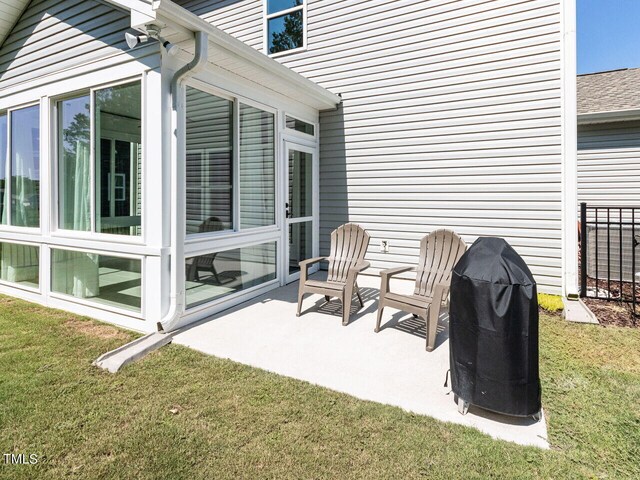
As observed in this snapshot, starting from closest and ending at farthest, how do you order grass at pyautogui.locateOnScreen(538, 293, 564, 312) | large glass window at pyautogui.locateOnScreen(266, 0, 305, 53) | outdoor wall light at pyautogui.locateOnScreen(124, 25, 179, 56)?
outdoor wall light at pyautogui.locateOnScreen(124, 25, 179, 56)
grass at pyautogui.locateOnScreen(538, 293, 564, 312)
large glass window at pyautogui.locateOnScreen(266, 0, 305, 53)

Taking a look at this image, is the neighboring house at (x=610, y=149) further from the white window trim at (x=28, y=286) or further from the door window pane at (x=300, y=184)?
the white window trim at (x=28, y=286)

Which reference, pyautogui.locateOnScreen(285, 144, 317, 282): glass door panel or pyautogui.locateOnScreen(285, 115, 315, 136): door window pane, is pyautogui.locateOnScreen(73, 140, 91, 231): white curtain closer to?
pyautogui.locateOnScreen(285, 144, 317, 282): glass door panel

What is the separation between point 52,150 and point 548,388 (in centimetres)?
582

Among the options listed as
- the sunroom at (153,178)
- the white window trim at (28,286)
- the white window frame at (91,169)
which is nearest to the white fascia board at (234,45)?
the sunroom at (153,178)

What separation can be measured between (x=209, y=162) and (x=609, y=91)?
8840mm

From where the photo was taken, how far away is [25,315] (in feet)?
14.3

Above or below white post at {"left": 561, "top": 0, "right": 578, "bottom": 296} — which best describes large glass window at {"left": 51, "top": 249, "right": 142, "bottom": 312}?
below

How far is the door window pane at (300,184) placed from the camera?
605 cm

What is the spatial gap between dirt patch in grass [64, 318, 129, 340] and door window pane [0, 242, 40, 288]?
136 centimetres

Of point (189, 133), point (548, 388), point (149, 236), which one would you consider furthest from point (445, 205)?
point (149, 236)

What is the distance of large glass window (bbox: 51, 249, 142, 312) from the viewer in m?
4.00

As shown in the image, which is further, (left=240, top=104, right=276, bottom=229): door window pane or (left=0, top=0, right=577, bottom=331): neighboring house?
(left=240, top=104, right=276, bottom=229): door window pane

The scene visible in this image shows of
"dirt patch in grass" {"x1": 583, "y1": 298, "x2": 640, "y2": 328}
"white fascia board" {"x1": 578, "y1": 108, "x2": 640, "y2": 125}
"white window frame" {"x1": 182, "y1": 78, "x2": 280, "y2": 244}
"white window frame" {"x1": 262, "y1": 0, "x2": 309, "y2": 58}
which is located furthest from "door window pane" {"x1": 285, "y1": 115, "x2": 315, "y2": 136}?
"white fascia board" {"x1": 578, "y1": 108, "x2": 640, "y2": 125}

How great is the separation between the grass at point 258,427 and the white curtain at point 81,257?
1192mm
